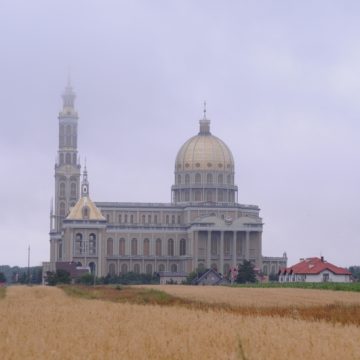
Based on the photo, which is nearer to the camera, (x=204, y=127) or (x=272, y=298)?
(x=272, y=298)

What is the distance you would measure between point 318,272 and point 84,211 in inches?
1917

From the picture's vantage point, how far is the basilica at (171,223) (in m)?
177

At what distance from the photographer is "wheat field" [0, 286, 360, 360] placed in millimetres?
19828

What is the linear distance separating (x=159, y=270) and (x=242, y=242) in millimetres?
12781

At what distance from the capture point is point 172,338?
22.4 m

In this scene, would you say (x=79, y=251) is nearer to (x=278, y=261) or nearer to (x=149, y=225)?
(x=149, y=225)

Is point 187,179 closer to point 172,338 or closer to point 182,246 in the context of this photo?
point 182,246

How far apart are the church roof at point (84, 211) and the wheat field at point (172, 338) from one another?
14752 cm

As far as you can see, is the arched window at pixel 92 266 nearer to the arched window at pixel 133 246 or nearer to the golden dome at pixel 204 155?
the arched window at pixel 133 246

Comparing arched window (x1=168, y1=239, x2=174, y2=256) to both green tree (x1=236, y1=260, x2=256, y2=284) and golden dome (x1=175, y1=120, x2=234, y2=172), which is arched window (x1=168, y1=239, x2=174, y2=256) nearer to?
golden dome (x1=175, y1=120, x2=234, y2=172)

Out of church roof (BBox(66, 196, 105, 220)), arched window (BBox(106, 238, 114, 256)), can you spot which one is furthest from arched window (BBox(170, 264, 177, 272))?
church roof (BBox(66, 196, 105, 220))

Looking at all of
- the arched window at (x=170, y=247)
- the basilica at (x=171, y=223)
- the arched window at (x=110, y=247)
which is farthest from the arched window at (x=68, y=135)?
the arched window at (x=170, y=247)

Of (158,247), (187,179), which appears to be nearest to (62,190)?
(158,247)

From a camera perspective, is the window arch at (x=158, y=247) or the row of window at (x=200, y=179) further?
the row of window at (x=200, y=179)
